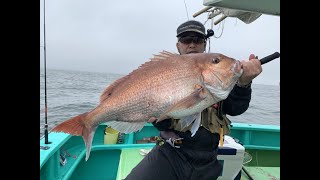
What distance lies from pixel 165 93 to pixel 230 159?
5.33ft

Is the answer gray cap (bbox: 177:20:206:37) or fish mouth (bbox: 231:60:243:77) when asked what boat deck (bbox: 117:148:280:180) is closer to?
gray cap (bbox: 177:20:206:37)

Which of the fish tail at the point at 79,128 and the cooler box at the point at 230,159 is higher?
the fish tail at the point at 79,128

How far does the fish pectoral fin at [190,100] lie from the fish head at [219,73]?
0.06 meters

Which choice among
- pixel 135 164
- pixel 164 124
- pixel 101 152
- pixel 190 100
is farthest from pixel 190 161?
pixel 101 152

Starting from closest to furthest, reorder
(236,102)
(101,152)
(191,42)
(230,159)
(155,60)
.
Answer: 1. (155,60)
2. (236,102)
3. (191,42)
4. (230,159)
5. (101,152)

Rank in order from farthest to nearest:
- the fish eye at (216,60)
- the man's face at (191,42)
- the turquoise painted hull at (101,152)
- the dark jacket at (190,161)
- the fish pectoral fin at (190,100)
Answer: the turquoise painted hull at (101,152)
the man's face at (191,42)
the dark jacket at (190,161)
the fish eye at (216,60)
the fish pectoral fin at (190,100)

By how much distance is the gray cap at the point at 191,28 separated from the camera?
2.70 meters

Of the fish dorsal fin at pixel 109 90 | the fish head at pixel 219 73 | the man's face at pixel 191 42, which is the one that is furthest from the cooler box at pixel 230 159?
the fish dorsal fin at pixel 109 90

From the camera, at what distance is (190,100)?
188 centimetres

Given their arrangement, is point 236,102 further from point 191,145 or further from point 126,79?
point 126,79

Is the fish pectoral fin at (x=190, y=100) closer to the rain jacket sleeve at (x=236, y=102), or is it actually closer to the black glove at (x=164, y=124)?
the rain jacket sleeve at (x=236, y=102)
